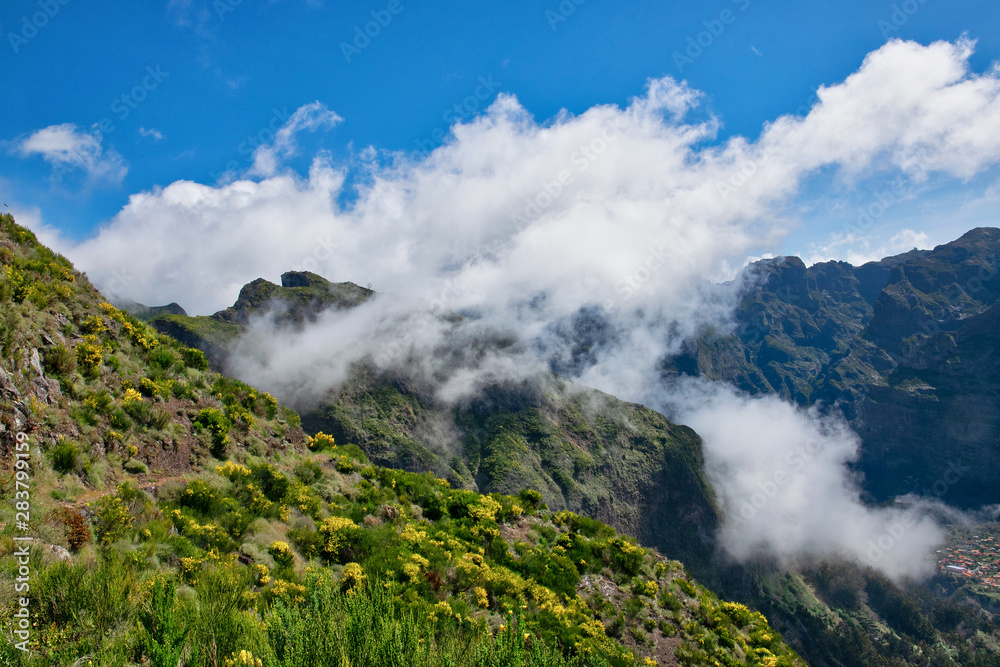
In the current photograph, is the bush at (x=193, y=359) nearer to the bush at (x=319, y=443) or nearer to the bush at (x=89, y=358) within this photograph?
the bush at (x=89, y=358)

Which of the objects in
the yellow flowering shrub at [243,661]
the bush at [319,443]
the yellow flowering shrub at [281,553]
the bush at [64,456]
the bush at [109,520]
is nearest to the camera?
the yellow flowering shrub at [243,661]

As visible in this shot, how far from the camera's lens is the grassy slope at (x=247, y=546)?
20.1 ft

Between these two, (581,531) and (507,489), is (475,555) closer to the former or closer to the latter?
(581,531)

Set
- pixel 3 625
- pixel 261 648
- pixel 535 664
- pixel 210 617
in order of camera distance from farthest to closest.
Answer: pixel 535 664
pixel 210 617
pixel 261 648
pixel 3 625

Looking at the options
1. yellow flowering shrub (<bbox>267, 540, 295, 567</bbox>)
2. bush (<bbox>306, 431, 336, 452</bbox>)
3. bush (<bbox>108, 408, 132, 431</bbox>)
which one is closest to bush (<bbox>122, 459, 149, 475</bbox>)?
bush (<bbox>108, 408, 132, 431</bbox>)

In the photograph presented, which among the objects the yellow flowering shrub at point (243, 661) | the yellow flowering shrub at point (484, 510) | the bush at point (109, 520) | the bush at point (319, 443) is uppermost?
the bush at point (319, 443)

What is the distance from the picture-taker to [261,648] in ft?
18.7

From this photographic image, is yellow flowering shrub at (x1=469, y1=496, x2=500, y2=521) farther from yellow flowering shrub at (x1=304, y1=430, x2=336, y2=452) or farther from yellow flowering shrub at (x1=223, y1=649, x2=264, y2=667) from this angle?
yellow flowering shrub at (x1=223, y1=649, x2=264, y2=667)

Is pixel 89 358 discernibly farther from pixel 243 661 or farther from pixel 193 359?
pixel 243 661

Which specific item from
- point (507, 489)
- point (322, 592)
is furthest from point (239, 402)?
point (507, 489)

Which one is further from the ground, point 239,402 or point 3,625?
point 239,402

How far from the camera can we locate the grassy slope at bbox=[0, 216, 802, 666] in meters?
6.14

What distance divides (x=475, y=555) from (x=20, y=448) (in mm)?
11065

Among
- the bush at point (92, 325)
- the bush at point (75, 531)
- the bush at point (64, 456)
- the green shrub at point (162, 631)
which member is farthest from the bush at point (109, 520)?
the bush at point (92, 325)
